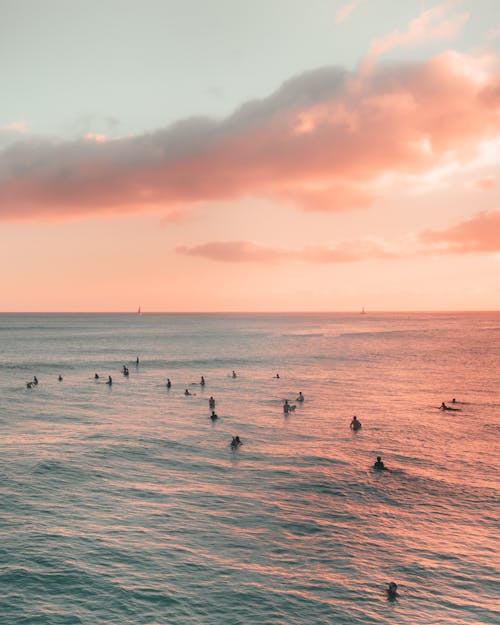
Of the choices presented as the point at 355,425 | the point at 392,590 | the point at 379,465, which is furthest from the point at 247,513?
the point at 355,425

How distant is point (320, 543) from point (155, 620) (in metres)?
9.20

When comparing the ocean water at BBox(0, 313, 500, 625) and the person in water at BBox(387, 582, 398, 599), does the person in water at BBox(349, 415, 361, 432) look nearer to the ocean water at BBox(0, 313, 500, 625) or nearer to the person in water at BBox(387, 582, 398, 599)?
the ocean water at BBox(0, 313, 500, 625)

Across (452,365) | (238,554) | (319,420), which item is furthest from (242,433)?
(452,365)

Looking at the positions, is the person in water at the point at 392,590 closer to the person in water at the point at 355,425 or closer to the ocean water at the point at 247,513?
the ocean water at the point at 247,513

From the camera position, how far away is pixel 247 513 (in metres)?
28.3

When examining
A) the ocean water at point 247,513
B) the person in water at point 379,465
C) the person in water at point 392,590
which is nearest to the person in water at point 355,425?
the ocean water at point 247,513

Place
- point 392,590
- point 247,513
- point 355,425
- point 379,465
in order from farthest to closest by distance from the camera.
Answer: point 355,425 < point 379,465 < point 247,513 < point 392,590

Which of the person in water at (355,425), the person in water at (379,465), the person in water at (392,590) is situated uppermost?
the person in water at (355,425)

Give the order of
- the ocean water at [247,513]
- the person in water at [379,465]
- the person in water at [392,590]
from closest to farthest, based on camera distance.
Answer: the ocean water at [247,513] → the person in water at [392,590] → the person in water at [379,465]

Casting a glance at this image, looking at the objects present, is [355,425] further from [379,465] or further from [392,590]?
[392,590]

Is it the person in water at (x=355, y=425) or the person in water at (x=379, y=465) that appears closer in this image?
the person in water at (x=379, y=465)

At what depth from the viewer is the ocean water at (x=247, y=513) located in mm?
20547

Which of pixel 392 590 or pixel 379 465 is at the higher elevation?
pixel 379 465

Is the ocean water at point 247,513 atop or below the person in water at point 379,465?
below
